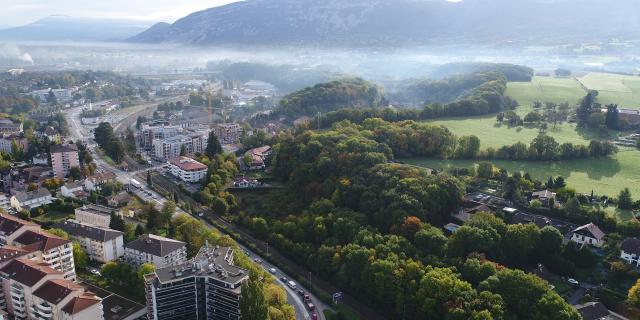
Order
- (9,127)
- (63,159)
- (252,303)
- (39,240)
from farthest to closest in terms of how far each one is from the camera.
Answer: (9,127) < (63,159) < (39,240) < (252,303)

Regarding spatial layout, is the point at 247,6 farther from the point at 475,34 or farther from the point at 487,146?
the point at 487,146

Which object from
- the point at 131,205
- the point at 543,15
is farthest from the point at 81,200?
the point at 543,15

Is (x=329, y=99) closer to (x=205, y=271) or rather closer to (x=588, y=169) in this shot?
(x=588, y=169)

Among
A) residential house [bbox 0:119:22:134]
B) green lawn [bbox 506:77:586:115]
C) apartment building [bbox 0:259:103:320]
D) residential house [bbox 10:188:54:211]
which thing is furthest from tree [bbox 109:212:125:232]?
green lawn [bbox 506:77:586:115]

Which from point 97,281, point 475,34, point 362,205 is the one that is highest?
point 475,34

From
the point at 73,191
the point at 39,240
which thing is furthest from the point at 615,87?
the point at 39,240

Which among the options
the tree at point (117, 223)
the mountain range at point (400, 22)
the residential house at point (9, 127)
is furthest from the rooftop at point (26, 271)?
the mountain range at point (400, 22)

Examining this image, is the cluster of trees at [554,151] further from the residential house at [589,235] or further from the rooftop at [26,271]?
the rooftop at [26,271]
